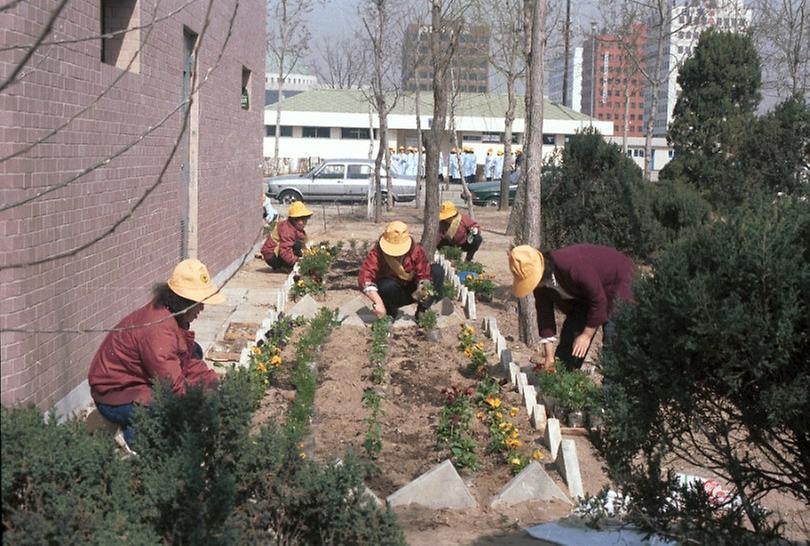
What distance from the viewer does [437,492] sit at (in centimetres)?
585

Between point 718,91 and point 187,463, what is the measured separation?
17.0 meters

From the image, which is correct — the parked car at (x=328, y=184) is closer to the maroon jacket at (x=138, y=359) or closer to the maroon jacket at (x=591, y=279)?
the maroon jacket at (x=591, y=279)

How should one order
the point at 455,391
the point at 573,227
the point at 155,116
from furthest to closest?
1. the point at 573,227
2. the point at 155,116
3. the point at 455,391

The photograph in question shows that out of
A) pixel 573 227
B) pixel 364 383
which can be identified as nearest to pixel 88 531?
pixel 364 383

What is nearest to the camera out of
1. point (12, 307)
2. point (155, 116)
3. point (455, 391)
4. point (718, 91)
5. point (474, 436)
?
point (12, 307)

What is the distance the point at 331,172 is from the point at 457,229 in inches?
749

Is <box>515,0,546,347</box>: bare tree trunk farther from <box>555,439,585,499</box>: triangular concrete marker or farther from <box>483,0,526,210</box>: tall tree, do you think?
<box>483,0,526,210</box>: tall tree

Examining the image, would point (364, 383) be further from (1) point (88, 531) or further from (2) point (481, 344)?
(1) point (88, 531)

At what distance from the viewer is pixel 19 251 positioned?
595 cm

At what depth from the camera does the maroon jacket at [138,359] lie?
223 inches

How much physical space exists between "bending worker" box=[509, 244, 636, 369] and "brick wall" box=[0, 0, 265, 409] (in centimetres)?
291

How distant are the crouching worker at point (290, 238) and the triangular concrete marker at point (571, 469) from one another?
27.2 feet

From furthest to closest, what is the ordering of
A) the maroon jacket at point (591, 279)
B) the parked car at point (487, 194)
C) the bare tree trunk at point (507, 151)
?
1. the parked car at point (487, 194)
2. the bare tree trunk at point (507, 151)
3. the maroon jacket at point (591, 279)

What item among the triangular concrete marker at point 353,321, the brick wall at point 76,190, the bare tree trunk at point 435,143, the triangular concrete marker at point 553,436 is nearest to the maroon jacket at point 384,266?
the triangular concrete marker at point 353,321
